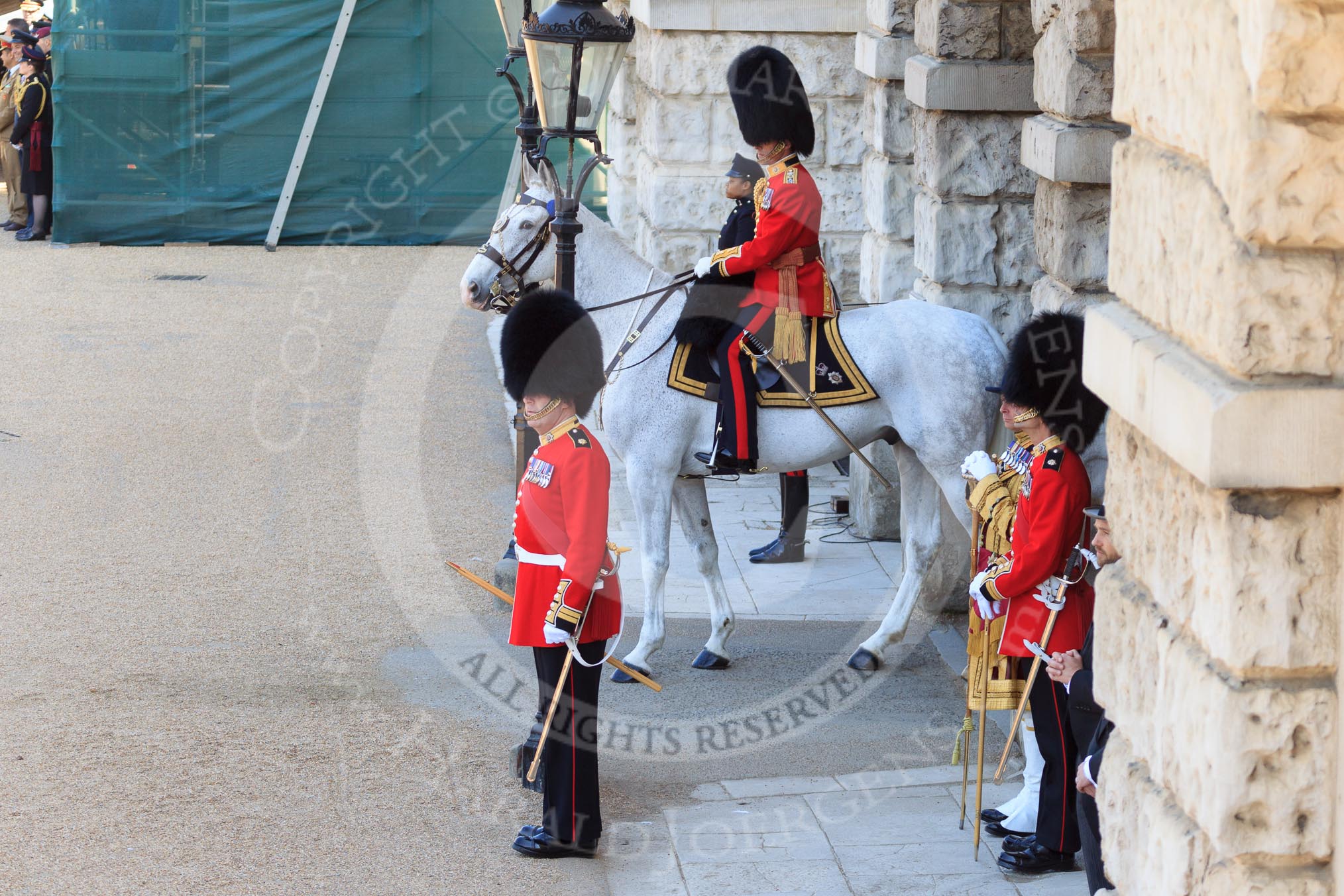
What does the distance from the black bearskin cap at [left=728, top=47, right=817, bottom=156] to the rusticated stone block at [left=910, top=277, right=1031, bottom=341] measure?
37.6 inches

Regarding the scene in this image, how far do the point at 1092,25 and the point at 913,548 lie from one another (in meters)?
2.31

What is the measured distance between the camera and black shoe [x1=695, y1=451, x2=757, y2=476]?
6344mm

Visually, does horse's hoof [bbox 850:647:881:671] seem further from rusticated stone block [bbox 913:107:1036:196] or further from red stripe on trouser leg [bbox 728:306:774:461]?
rusticated stone block [bbox 913:107:1036:196]

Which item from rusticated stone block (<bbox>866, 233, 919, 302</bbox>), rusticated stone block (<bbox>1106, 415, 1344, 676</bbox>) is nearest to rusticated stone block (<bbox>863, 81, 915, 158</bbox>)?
rusticated stone block (<bbox>866, 233, 919, 302</bbox>)

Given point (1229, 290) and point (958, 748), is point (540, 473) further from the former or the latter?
point (1229, 290)

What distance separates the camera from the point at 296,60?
16188mm

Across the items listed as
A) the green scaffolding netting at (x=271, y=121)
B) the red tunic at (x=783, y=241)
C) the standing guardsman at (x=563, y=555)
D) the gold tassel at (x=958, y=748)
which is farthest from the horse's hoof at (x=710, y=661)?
the green scaffolding netting at (x=271, y=121)

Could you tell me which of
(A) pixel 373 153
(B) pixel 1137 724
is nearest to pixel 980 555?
(B) pixel 1137 724

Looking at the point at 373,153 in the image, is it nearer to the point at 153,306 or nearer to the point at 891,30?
the point at 153,306

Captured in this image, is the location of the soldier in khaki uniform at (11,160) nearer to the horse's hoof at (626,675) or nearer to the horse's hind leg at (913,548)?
the horse's hoof at (626,675)

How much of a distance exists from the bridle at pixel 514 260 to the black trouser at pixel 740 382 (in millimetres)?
924

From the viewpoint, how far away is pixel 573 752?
4.83 metres

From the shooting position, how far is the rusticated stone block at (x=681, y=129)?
10.1m

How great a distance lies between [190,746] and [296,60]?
38.6 ft
